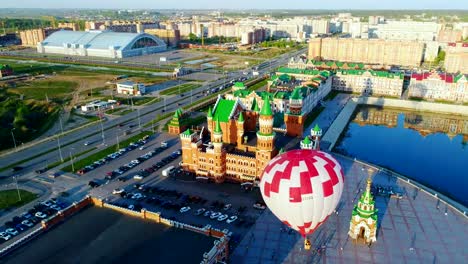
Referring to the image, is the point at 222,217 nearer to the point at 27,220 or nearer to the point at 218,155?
the point at 218,155

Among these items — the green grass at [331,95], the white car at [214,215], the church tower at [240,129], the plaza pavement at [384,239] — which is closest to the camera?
the plaza pavement at [384,239]

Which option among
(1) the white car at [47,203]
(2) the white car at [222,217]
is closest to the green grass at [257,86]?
(2) the white car at [222,217]

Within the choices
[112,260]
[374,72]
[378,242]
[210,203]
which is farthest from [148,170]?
[374,72]

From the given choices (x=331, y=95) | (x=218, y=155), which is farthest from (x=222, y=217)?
(x=331, y=95)

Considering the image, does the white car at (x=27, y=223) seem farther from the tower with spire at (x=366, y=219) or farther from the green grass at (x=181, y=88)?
the green grass at (x=181, y=88)

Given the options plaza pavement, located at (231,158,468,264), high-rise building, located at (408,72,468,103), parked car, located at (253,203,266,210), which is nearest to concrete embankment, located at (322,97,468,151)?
high-rise building, located at (408,72,468,103)

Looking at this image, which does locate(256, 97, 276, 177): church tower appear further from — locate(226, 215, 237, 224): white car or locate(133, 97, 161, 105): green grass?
locate(133, 97, 161, 105): green grass
